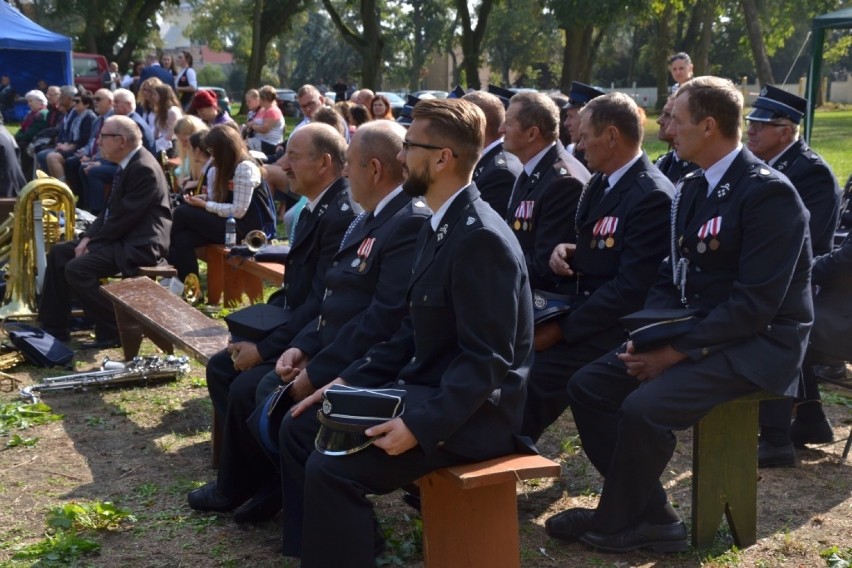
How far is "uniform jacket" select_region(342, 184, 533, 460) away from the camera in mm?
3336

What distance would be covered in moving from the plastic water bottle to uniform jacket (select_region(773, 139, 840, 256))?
463 cm

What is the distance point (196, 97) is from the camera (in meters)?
13.2

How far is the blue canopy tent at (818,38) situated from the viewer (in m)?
15.1

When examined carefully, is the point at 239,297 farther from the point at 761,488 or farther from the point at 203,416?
the point at 761,488

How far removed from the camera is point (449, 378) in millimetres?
3357

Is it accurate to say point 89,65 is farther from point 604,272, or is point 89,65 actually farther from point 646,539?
point 646,539

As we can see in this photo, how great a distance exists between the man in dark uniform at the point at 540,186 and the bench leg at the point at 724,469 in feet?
3.91

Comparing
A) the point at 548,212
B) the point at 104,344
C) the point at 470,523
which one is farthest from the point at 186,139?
the point at 470,523

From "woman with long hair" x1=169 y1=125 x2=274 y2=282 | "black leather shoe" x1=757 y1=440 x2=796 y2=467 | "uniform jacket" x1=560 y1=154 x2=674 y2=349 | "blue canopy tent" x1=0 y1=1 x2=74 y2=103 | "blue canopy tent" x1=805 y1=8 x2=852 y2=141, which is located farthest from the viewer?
"blue canopy tent" x1=0 y1=1 x2=74 y2=103

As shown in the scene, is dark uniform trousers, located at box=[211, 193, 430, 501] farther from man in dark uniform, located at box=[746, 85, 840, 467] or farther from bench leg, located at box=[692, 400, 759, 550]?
man in dark uniform, located at box=[746, 85, 840, 467]

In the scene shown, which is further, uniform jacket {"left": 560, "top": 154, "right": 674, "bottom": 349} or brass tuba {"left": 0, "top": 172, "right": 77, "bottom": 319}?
brass tuba {"left": 0, "top": 172, "right": 77, "bottom": 319}

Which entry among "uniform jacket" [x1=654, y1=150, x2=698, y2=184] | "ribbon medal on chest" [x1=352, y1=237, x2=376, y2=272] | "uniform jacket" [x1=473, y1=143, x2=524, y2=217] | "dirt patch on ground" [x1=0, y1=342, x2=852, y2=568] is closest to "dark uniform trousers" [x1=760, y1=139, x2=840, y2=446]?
"uniform jacket" [x1=654, y1=150, x2=698, y2=184]

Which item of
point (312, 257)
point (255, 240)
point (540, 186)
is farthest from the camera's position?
point (255, 240)

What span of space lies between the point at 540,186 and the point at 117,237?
150 inches
